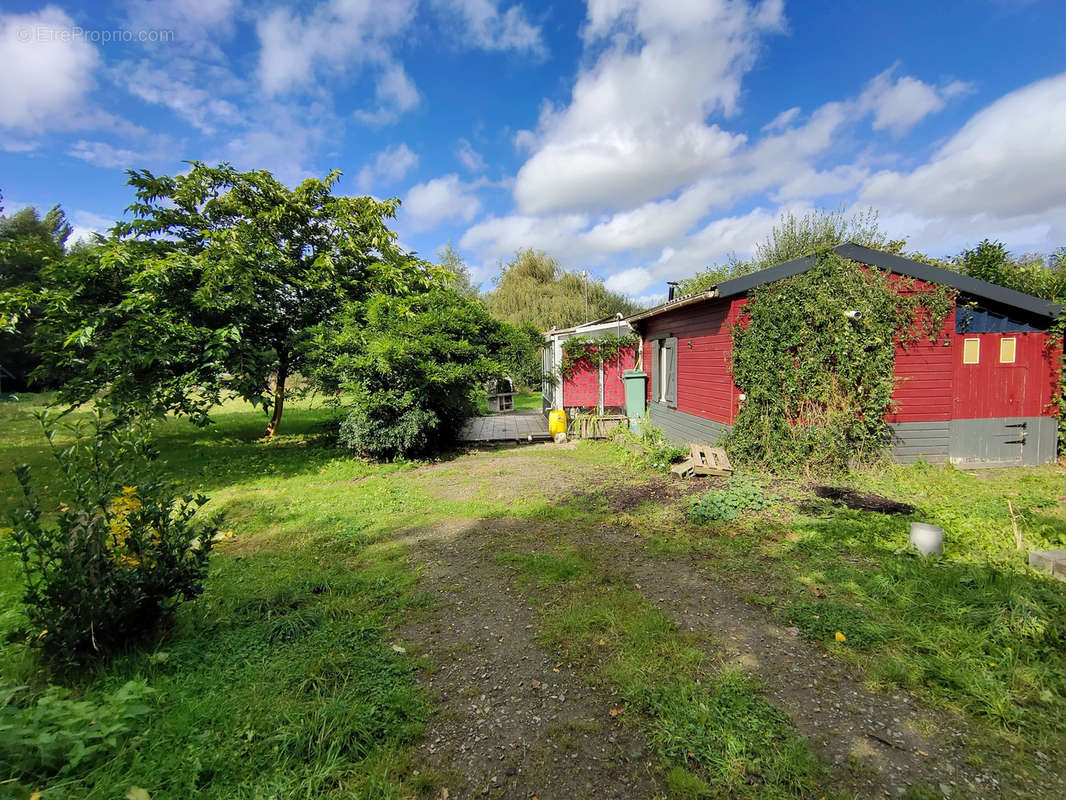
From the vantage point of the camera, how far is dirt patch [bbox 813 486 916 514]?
5.36m

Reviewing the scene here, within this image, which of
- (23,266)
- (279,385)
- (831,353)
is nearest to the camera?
(831,353)

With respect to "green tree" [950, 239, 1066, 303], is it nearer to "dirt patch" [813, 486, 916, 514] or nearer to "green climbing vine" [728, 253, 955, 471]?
"green climbing vine" [728, 253, 955, 471]

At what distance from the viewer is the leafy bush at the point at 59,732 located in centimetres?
171

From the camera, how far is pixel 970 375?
7.43 metres

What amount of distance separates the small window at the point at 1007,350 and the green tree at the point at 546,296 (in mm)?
22832

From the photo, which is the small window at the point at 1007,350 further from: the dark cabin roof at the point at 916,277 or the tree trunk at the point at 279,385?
the tree trunk at the point at 279,385

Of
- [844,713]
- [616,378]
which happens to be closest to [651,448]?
[844,713]

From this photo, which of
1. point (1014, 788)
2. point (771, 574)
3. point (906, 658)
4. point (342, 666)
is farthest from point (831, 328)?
point (342, 666)

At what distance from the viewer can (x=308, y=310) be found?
10586mm

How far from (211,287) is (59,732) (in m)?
8.02

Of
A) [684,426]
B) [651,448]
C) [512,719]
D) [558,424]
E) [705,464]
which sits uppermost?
[684,426]

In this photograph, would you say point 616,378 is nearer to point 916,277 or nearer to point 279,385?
point 916,277

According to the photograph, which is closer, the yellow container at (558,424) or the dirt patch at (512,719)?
the dirt patch at (512,719)

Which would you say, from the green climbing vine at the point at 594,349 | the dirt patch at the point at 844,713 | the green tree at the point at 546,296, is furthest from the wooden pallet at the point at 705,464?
the green tree at the point at 546,296
